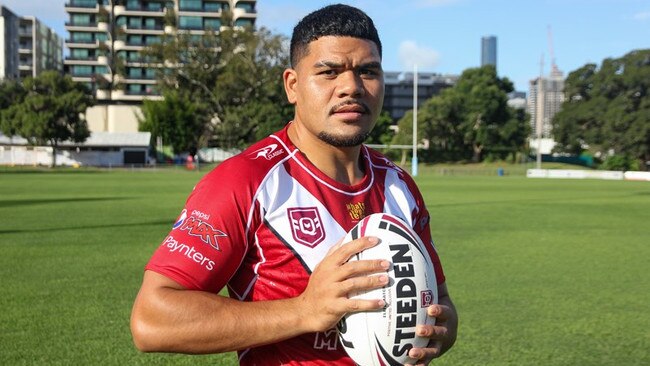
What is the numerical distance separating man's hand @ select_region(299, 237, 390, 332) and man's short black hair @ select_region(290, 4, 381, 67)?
705 millimetres

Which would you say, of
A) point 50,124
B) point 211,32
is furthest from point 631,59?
point 50,124

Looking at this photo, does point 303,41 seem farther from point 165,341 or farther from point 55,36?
point 55,36

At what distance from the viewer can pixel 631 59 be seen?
77.7m

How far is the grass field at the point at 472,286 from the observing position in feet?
19.9

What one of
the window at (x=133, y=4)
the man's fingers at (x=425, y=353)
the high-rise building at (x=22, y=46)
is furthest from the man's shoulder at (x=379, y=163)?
the high-rise building at (x=22, y=46)

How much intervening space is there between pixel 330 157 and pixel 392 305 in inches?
24.2

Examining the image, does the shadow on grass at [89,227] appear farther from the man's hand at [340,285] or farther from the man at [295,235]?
the man's hand at [340,285]

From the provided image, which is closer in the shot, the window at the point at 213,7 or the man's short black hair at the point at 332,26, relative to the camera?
the man's short black hair at the point at 332,26

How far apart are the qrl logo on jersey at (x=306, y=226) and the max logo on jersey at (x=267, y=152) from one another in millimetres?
212

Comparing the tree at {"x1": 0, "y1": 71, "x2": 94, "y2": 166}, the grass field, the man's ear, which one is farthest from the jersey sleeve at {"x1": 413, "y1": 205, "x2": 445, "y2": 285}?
the tree at {"x1": 0, "y1": 71, "x2": 94, "y2": 166}

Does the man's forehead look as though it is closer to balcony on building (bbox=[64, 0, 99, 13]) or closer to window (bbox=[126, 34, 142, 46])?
window (bbox=[126, 34, 142, 46])

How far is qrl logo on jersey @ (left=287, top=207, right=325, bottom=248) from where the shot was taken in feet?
7.34

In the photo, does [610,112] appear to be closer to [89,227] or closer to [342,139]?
[89,227]

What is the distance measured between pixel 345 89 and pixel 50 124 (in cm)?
6922
